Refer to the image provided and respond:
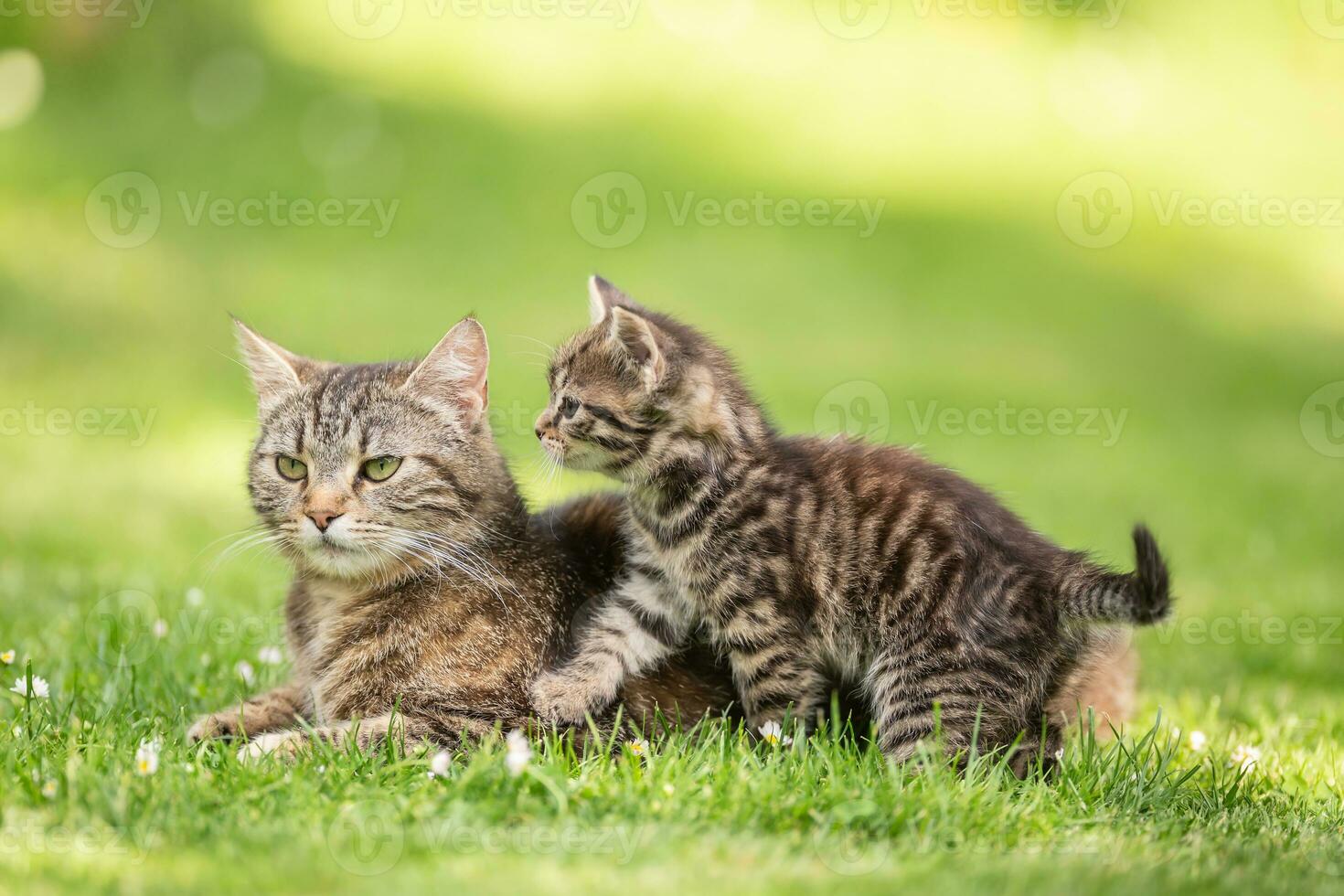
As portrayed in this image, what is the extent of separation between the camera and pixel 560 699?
14.7 feet

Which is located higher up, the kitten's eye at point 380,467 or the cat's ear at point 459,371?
the cat's ear at point 459,371

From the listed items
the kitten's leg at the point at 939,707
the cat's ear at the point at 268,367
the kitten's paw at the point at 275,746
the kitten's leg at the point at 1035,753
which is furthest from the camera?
the cat's ear at the point at 268,367

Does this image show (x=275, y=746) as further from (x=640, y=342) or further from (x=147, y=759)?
(x=640, y=342)

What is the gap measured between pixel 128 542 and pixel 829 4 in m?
11.6

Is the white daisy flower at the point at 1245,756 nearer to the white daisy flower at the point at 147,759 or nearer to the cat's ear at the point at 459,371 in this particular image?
the cat's ear at the point at 459,371

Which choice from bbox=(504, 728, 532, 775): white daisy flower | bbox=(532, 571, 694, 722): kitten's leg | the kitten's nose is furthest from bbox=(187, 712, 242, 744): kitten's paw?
bbox=(504, 728, 532, 775): white daisy flower

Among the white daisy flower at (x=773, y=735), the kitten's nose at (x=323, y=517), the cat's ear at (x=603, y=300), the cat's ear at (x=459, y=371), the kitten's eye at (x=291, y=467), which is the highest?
the cat's ear at (x=603, y=300)

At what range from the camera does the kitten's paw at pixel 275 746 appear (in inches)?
160

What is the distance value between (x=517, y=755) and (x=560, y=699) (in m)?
0.70

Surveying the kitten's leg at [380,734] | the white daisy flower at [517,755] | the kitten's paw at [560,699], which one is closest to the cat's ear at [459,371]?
the kitten's paw at [560,699]

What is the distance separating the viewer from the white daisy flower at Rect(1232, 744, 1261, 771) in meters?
4.73

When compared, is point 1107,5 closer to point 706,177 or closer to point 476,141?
point 706,177

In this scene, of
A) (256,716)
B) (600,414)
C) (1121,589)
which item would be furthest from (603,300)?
(1121,589)

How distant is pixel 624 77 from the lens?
54.2ft
